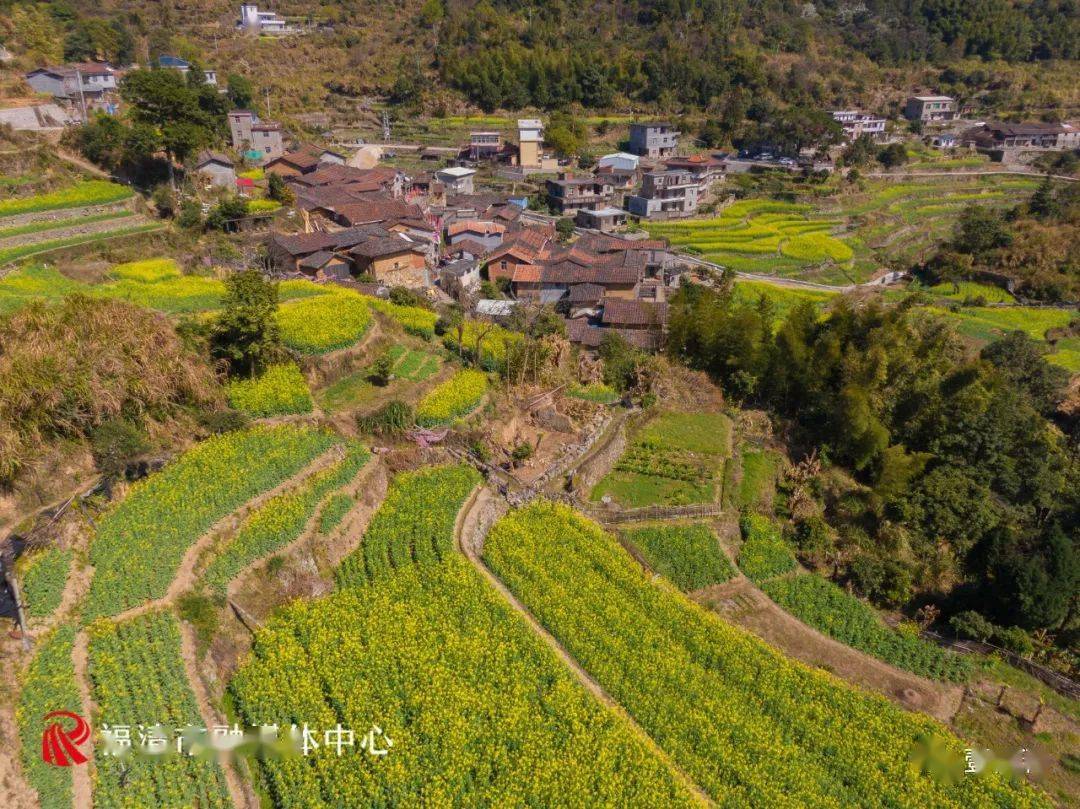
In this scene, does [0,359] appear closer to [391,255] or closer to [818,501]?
[391,255]

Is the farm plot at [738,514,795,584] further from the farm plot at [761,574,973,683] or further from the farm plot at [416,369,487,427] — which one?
the farm plot at [416,369,487,427]

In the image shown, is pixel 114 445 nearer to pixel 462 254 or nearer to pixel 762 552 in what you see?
pixel 762 552

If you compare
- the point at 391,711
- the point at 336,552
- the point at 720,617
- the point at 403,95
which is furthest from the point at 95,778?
the point at 403,95

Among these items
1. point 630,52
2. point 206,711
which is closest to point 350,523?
point 206,711

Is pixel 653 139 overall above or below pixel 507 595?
above

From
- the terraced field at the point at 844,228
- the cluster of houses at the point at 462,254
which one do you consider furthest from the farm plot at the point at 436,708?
the terraced field at the point at 844,228

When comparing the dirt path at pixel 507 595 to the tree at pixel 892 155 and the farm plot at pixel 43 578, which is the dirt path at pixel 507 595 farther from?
the tree at pixel 892 155
